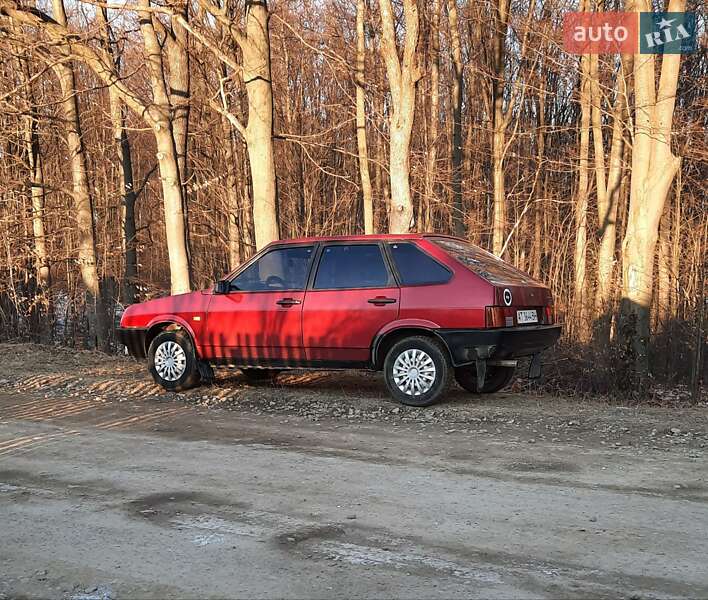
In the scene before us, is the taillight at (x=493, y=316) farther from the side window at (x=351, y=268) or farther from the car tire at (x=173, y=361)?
the car tire at (x=173, y=361)

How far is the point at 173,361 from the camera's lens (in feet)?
32.8

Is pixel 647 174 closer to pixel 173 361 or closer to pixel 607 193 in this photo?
pixel 173 361

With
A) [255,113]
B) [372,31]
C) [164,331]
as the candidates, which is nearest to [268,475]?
[164,331]

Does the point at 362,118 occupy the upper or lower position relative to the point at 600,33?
lower

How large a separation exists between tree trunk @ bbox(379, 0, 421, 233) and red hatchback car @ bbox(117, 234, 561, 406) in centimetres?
410

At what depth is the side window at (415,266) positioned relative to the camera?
8.47m

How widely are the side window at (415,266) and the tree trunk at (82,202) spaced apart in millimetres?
11745


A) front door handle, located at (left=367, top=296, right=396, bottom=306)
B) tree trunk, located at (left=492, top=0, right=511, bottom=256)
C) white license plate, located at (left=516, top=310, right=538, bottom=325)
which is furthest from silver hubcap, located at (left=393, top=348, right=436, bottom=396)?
tree trunk, located at (left=492, top=0, right=511, bottom=256)

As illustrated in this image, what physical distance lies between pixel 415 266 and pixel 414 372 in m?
1.23

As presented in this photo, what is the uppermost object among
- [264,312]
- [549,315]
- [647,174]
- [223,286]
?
[647,174]

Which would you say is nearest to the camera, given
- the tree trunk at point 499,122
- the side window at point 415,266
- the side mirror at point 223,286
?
the side window at point 415,266

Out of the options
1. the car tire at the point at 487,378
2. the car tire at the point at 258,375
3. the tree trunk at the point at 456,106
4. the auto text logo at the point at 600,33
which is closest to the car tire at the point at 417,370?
the car tire at the point at 487,378

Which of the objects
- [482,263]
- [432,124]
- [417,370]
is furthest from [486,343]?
[432,124]

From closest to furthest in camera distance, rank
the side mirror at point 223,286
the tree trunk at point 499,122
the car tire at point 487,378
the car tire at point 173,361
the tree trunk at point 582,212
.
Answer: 1. the car tire at point 487,378
2. the side mirror at point 223,286
3. the car tire at point 173,361
4. the tree trunk at point 582,212
5. the tree trunk at point 499,122
